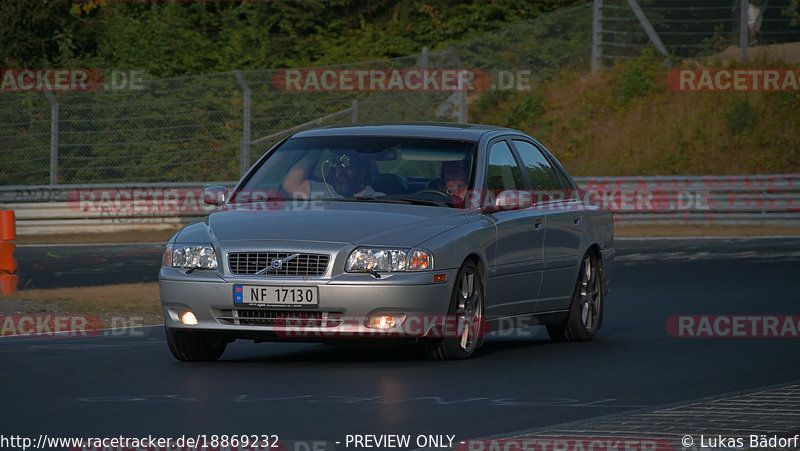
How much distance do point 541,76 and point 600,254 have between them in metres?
22.2

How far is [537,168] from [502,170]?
862 mm

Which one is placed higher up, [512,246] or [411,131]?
[411,131]

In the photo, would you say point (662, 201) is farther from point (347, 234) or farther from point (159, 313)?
point (347, 234)

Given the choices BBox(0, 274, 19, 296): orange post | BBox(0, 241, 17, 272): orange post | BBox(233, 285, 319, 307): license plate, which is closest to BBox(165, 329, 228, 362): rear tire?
BBox(233, 285, 319, 307): license plate

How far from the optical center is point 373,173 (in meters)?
10.8

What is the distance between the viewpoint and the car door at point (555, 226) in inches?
450

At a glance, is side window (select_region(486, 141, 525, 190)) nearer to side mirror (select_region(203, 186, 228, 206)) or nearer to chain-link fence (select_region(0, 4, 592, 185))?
side mirror (select_region(203, 186, 228, 206))

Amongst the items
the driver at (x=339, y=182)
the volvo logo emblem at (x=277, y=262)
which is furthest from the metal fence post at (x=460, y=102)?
the volvo logo emblem at (x=277, y=262)

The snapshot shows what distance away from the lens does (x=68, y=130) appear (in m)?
29.8

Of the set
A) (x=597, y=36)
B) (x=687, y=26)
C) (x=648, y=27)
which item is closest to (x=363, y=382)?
(x=597, y=36)

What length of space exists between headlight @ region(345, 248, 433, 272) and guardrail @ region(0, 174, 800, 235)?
2016 cm

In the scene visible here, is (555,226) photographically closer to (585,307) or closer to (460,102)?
(585,307)

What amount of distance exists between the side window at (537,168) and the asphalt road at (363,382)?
124cm

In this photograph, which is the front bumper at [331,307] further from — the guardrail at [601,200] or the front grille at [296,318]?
the guardrail at [601,200]
